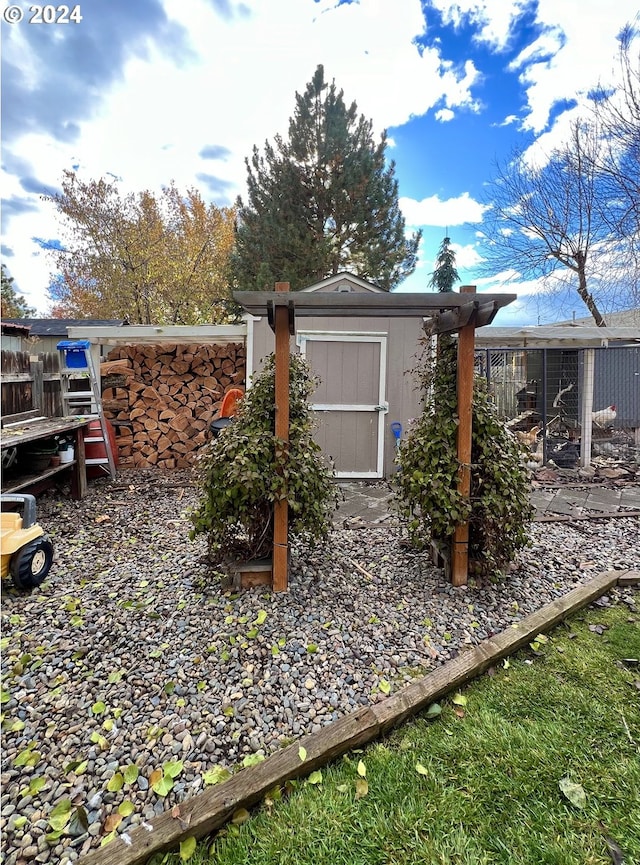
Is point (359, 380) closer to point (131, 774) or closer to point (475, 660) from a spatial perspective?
point (475, 660)

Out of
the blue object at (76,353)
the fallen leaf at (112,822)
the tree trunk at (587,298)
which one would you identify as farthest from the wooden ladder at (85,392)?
the tree trunk at (587,298)

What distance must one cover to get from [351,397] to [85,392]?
3218 mm

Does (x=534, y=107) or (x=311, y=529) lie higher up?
(x=534, y=107)

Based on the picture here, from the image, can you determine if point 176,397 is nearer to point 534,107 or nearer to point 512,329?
point 512,329

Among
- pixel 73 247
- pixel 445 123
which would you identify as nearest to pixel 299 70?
pixel 445 123

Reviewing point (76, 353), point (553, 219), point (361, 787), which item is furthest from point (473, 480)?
point (553, 219)

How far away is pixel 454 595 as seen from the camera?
2.65m

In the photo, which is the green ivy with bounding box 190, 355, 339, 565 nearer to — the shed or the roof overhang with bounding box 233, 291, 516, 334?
the roof overhang with bounding box 233, 291, 516, 334

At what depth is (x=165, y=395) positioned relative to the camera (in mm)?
6312

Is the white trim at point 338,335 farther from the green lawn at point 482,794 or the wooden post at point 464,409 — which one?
the green lawn at point 482,794

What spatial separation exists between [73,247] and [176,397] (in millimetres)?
11995

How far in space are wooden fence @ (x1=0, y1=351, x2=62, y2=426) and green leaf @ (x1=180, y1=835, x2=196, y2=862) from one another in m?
4.16

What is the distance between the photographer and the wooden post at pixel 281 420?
8.20 ft

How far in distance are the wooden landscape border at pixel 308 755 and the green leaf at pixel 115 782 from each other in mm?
193
